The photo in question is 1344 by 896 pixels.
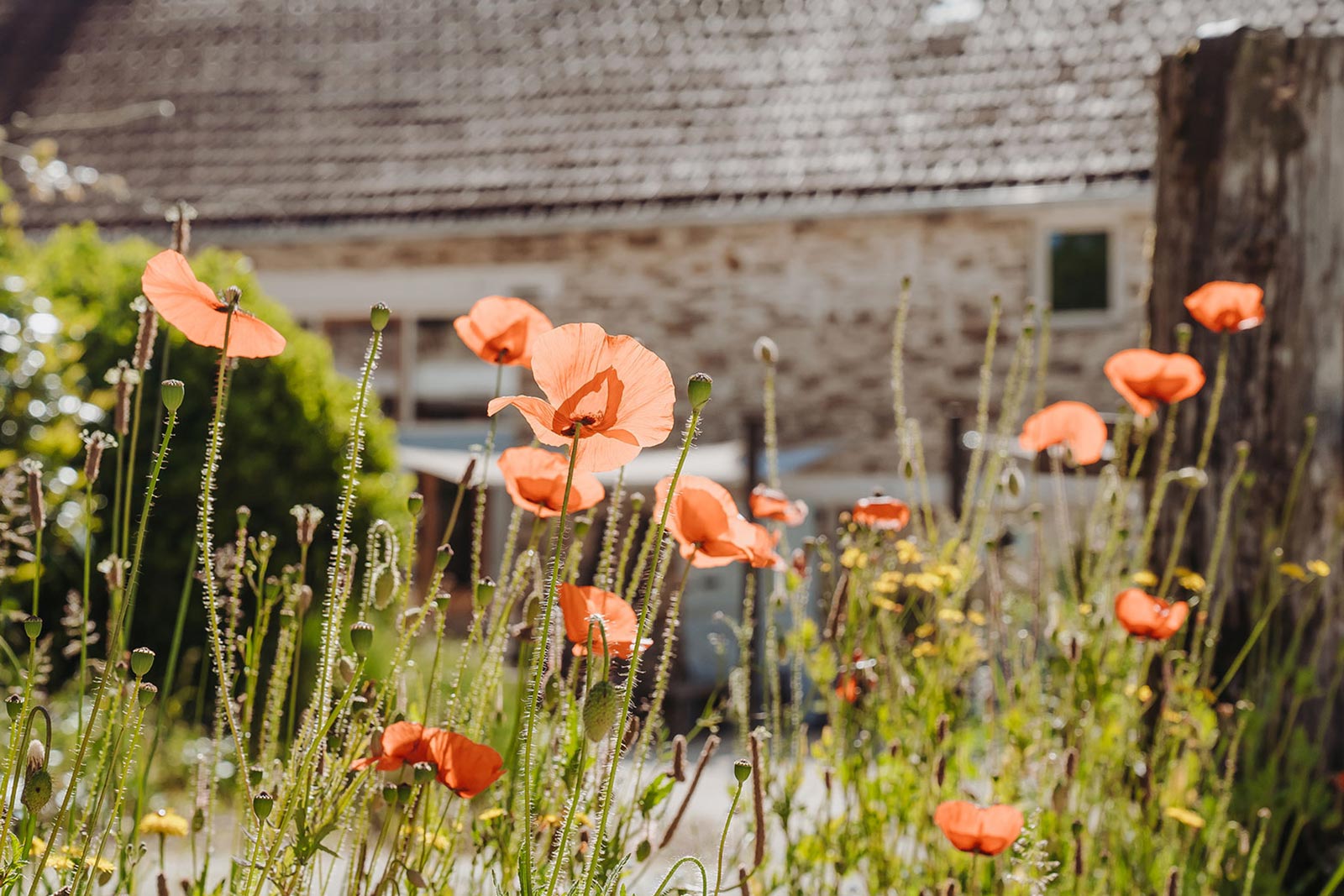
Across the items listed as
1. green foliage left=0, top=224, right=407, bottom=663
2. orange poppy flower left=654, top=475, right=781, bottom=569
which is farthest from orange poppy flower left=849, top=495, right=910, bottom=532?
green foliage left=0, top=224, right=407, bottom=663

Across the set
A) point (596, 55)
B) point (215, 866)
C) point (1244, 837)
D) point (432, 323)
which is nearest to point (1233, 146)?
point (1244, 837)

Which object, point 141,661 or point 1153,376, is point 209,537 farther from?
point 1153,376

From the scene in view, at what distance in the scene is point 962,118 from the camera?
999cm

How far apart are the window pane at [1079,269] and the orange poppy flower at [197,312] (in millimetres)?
8818

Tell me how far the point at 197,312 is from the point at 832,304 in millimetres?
8659

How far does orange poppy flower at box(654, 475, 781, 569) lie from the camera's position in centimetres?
158

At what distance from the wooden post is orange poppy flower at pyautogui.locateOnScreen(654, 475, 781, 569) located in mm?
2036

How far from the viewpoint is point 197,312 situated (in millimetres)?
1421

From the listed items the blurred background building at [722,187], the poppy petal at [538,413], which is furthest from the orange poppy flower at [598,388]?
Answer: the blurred background building at [722,187]

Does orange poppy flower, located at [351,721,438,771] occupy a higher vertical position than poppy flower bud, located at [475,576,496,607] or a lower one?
lower

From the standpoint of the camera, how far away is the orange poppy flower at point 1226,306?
2.52 meters

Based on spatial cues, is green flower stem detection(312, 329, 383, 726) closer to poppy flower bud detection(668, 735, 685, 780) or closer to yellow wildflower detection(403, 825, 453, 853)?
yellow wildflower detection(403, 825, 453, 853)

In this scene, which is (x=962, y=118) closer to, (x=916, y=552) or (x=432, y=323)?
(x=432, y=323)

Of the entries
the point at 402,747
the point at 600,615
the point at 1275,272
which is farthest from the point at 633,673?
the point at 1275,272
